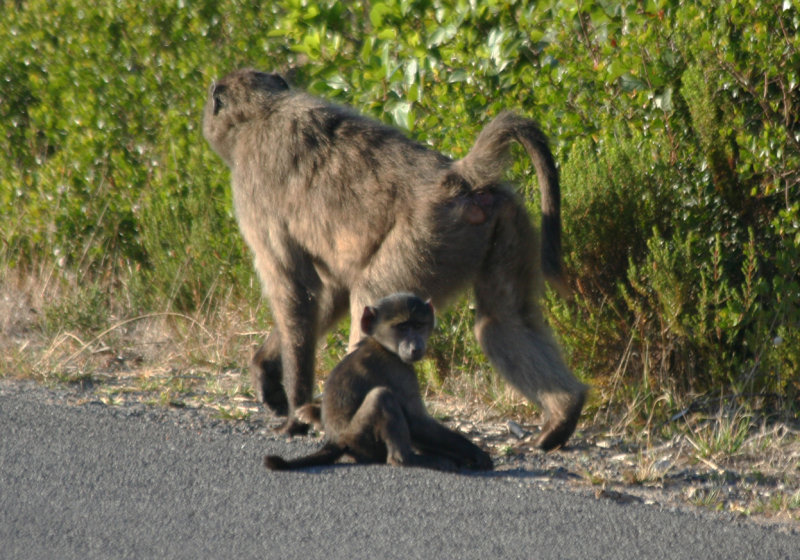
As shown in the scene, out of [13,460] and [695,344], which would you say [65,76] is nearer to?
[13,460]

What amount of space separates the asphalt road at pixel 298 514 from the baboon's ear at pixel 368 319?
622 mm

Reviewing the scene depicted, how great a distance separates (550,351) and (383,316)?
846 mm

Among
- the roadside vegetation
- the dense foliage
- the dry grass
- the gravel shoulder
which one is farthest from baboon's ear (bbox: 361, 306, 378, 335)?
the dense foliage

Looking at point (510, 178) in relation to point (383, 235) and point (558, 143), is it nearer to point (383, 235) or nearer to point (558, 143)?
point (558, 143)

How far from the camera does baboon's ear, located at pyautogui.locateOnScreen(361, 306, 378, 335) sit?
15.4 feet

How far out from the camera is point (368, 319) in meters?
4.70

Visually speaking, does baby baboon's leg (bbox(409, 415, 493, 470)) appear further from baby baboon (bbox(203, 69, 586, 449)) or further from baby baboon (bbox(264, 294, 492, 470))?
baby baboon (bbox(203, 69, 586, 449))

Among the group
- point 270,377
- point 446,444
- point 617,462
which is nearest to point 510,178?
point 270,377

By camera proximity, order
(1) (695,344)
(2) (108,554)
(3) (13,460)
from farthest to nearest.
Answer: (1) (695,344)
(3) (13,460)
(2) (108,554)

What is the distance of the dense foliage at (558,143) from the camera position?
524 centimetres

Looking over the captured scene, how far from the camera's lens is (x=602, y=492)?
413cm

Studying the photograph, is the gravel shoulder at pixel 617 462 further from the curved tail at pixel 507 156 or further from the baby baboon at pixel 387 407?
the curved tail at pixel 507 156

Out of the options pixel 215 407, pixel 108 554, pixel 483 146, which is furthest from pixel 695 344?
pixel 108 554

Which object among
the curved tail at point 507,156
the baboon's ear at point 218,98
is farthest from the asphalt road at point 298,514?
the baboon's ear at point 218,98
